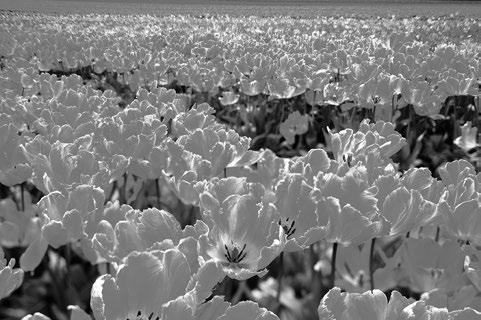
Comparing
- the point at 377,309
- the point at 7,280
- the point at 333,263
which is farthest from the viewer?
the point at 333,263

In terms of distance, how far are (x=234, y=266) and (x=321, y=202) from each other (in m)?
0.23

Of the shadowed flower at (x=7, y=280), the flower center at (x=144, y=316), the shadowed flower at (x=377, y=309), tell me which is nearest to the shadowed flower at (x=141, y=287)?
the flower center at (x=144, y=316)

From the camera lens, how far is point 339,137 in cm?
192

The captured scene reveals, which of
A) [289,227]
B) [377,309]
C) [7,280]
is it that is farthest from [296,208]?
[7,280]

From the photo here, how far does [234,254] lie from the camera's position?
1.22 metres

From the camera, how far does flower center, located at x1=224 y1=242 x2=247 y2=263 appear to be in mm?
1216

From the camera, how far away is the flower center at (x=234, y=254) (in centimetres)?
122

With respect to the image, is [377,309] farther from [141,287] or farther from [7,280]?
[7,280]

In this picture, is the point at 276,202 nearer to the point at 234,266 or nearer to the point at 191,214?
the point at 234,266

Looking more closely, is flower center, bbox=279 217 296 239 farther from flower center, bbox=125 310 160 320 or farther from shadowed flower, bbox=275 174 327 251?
flower center, bbox=125 310 160 320

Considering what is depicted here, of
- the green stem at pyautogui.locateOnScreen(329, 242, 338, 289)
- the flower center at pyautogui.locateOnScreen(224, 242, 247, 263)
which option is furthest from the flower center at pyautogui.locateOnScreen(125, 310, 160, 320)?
the green stem at pyautogui.locateOnScreen(329, 242, 338, 289)

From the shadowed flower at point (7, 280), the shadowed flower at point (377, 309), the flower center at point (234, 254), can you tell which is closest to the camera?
the shadowed flower at point (377, 309)

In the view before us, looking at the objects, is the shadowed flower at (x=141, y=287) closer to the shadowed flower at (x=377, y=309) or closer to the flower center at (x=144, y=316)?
the flower center at (x=144, y=316)

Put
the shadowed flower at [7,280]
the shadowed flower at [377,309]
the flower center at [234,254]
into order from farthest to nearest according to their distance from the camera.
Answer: the flower center at [234,254] → the shadowed flower at [7,280] → the shadowed flower at [377,309]
